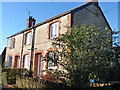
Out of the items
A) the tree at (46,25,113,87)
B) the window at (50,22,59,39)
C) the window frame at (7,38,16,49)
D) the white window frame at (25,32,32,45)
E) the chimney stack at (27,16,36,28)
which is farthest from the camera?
the window frame at (7,38,16,49)

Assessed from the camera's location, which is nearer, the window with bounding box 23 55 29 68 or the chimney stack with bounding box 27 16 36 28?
the window with bounding box 23 55 29 68

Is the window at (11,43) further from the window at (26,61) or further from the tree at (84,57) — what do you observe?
the tree at (84,57)

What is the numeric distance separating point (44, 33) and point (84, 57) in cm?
773

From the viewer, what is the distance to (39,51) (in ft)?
42.8

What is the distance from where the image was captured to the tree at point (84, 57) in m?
6.02

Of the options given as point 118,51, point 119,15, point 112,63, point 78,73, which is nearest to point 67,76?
point 78,73

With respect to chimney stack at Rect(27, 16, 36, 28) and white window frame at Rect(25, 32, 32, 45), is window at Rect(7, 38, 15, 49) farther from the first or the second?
chimney stack at Rect(27, 16, 36, 28)

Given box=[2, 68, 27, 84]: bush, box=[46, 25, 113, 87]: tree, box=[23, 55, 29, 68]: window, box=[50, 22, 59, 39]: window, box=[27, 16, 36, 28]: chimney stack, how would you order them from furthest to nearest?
box=[27, 16, 36, 28]: chimney stack → box=[23, 55, 29, 68]: window → box=[50, 22, 59, 39]: window → box=[2, 68, 27, 84]: bush → box=[46, 25, 113, 87]: tree

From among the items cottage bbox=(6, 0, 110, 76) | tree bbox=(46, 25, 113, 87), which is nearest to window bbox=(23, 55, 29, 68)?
cottage bbox=(6, 0, 110, 76)

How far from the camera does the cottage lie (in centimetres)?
1127

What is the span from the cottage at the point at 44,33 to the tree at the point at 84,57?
377cm

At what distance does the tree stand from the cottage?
12.4 feet

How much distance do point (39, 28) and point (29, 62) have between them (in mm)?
3789

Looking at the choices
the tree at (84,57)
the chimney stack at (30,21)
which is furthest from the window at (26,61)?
the tree at (84,57)
